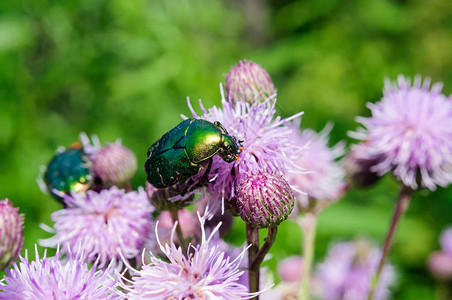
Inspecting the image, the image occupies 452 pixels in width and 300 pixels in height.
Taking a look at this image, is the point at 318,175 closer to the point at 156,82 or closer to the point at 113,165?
the point at 113,165

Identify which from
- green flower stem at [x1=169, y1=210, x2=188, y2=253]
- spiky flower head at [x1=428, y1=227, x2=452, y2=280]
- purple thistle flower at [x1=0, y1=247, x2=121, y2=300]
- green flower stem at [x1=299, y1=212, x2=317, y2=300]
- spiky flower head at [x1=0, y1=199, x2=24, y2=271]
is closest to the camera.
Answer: purple thistle flower at [x1=0, y1=247, x2=121, y2=300]

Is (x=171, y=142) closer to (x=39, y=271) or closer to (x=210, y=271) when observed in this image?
(x=210, y=271)

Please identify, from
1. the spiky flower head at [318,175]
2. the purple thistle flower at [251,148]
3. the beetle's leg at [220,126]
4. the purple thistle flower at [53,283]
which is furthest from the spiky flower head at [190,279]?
the spiky flower head at [318,175]

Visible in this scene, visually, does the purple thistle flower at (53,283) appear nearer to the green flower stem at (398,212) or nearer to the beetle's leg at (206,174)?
the beetle's leg at (206,174)

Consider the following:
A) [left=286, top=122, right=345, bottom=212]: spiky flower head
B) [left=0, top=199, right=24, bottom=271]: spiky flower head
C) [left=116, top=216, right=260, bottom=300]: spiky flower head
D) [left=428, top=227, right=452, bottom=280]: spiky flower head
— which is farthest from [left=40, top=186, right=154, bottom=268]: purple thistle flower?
[left=428, top=227, right=452, bottom=280]: spiky flower head

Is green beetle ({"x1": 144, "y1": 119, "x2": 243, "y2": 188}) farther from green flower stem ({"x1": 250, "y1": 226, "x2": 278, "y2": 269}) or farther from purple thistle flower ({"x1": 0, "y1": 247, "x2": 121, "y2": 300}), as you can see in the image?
purple thistle flower ({"x1": 0, "y1": 247, "x2": 121, "y2": 300})

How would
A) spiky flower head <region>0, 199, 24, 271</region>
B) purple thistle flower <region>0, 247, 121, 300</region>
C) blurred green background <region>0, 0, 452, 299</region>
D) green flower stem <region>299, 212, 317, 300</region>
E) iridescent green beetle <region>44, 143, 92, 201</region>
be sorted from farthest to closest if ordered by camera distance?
blurred green background <region>0, 0, 452, 299</region> → green flower stem <region>299, 212, 317, 300</region> → iridescent green beetle <region>44, 143, 92, 201</region> → spiky flower head <region>0, 199, 24, 271</region> → purple thistle flower <region>0, 247, 121, 300</region>

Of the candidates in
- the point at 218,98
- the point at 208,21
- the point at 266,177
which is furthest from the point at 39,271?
the point at 208,21
